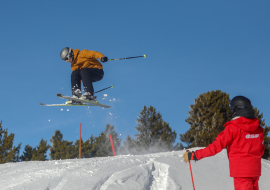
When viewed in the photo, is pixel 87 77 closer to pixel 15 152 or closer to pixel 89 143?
pixel 15 152

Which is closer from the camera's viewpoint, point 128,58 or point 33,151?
point 128,58

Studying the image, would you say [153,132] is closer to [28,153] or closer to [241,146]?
[28,153]

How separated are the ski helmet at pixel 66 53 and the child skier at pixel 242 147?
5.76 metres

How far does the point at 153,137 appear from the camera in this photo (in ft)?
90.1

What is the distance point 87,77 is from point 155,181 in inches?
164

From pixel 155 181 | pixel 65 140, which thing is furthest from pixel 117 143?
pixel 155 181

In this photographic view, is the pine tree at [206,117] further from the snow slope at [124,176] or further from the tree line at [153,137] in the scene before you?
the snow slope at [124,176]

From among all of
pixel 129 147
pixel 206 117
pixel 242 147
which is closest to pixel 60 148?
pixel 129 147

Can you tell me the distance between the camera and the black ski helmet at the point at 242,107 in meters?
3.15

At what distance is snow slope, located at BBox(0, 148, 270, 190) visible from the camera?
4340 mm

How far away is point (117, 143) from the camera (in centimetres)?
3356

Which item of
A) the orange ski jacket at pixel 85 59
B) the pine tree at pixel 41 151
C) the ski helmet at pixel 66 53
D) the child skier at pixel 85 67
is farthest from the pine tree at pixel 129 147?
the ski helmet at pixel 66 53

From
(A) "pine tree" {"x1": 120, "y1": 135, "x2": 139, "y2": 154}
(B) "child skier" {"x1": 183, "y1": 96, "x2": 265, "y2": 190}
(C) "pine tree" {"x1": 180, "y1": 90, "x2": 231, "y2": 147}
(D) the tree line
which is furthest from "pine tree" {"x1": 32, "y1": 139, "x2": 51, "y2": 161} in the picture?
(B) "child skier" {"x1": 183, "y1": 96, "x2": 265, "y2": 190}

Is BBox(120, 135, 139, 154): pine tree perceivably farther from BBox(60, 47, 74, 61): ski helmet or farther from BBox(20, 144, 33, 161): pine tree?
BBox(60, 47, 74, 61): ski helmet
